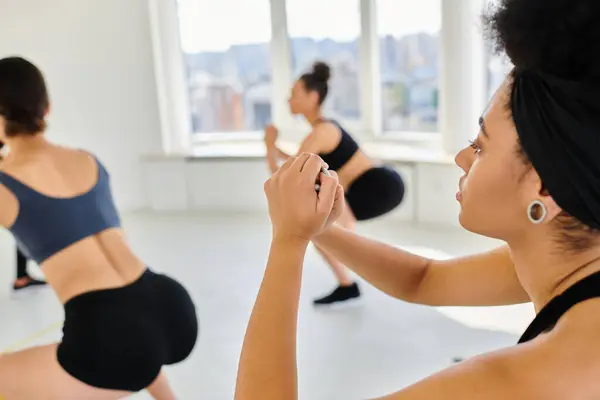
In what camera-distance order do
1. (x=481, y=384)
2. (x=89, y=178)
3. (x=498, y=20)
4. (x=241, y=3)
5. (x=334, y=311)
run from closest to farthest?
(x=481, y=384) → (x=498, y=20) → (x=89, y=178) → (x=334, y=311) → (x=241, y=3)

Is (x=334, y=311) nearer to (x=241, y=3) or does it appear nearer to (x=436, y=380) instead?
(x=436, y=380)

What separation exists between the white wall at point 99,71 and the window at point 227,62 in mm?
472

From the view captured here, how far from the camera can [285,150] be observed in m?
5.15

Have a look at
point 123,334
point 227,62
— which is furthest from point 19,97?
point 227,62

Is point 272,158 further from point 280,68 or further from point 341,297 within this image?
point 280,68

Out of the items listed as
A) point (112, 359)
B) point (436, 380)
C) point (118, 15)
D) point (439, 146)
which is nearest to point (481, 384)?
point (436, 380)

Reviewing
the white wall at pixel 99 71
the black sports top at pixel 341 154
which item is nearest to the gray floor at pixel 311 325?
the black sports top at pixel 341 154

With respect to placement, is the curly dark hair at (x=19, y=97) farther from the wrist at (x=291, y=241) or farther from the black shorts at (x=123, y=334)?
the wrist at (x=291, y=241)

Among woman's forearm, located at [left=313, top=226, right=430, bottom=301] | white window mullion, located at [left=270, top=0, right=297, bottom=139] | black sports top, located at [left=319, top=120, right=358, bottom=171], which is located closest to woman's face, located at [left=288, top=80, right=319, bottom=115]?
black sports top, located at [left=319, top=120, right=358, bottom=171]

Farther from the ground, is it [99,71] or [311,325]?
[99,71]

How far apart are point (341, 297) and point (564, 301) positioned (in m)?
2.47

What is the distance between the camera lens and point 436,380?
2.47 ft

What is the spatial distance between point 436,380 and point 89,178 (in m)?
1.40

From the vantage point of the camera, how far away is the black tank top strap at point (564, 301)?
79 cm
